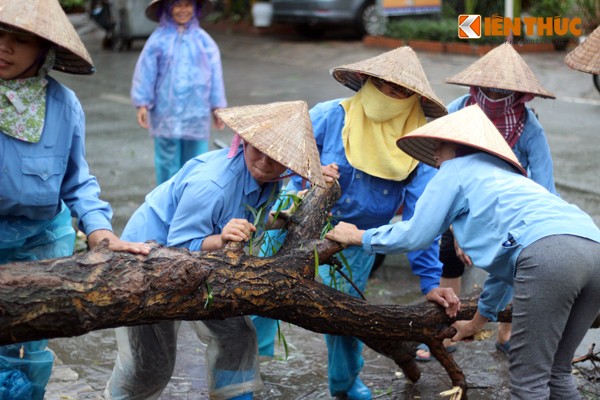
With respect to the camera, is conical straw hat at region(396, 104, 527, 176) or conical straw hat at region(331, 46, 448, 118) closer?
conical straw hat at region(396, 104, 527, 176)

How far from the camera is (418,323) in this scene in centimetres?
390

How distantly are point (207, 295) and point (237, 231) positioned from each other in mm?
277

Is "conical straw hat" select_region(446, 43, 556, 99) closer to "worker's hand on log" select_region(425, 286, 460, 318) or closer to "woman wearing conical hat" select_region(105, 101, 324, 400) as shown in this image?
"worker's hand on log" select_region(425, 286, 460, 318)

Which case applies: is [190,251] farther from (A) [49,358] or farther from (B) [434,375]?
(B) [434,375]

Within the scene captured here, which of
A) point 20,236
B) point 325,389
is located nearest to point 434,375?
point 325,389

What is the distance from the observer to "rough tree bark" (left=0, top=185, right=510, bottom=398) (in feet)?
9.35

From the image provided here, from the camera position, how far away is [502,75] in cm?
469

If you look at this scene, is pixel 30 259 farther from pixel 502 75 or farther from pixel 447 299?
pixel 502 75

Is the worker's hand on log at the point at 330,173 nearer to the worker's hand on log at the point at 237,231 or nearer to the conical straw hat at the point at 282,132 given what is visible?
the conical straw hat at the point at 282,132

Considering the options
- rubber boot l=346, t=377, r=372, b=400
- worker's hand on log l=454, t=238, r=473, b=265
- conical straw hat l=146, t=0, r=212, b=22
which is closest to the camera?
rubber boot l=346, t=377, r=372, b=400

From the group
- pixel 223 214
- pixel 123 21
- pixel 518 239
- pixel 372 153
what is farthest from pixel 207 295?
pixel 123 21

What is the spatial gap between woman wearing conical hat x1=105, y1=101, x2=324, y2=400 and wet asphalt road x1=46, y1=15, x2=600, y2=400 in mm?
789

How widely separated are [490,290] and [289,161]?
1.07 metres

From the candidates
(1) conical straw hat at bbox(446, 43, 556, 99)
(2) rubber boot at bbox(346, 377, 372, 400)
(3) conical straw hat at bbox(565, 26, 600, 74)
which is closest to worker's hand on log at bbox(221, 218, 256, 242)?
(2) rubber boot at bbox(346, 377, 372, 400)
